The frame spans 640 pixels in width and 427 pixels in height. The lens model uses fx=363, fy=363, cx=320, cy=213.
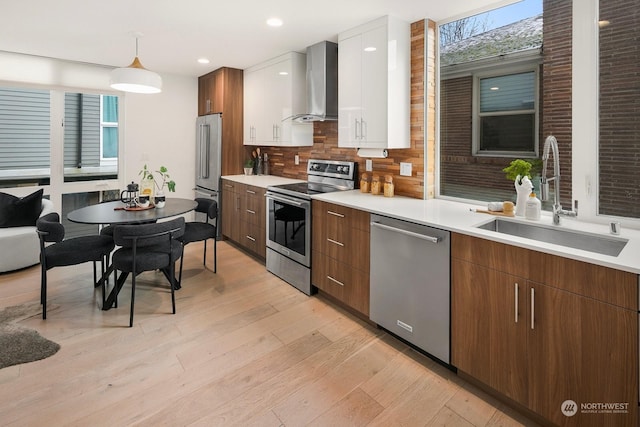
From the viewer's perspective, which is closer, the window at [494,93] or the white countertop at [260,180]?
the window at [494,93]

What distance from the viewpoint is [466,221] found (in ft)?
7.24

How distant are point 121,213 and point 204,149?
233 cm

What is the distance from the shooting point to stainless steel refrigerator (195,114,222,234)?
4.93m

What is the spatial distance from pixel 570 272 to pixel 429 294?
0.81 m

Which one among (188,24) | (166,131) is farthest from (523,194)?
(166,131)

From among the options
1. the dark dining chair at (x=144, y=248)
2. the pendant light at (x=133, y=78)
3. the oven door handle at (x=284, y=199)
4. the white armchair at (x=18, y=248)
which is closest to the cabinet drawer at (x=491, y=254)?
the oven door handle at (x=284, y=199)

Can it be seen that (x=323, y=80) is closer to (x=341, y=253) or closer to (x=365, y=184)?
(x=365, y=184)

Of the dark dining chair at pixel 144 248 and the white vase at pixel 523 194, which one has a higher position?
the white vase at pixel 523 194

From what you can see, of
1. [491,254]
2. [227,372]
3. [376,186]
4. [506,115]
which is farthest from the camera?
[376,186]

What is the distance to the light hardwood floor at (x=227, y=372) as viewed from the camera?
1.84 meters

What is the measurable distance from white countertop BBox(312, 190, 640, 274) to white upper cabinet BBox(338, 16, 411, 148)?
52 centimetres

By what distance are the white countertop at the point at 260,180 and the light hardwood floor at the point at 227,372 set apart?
5.07 ft

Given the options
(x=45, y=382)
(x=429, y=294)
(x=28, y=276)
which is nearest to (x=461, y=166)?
(x=429, y=294)

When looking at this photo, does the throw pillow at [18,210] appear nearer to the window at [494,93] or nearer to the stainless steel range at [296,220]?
the stainless steel range at [296,220]
